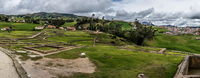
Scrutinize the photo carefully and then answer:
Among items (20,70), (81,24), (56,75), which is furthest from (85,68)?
(81,24)

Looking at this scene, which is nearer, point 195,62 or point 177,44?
point 195,62

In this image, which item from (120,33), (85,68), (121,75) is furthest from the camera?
(120,33)

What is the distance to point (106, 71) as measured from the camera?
650 inches

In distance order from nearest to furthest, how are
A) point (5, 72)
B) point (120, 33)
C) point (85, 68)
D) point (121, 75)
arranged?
point (5, 72) → point (121, 75) → point (85, 68) → point (120, 33)

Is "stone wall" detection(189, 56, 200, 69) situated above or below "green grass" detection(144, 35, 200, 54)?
above

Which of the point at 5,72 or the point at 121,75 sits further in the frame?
the point at 121,75

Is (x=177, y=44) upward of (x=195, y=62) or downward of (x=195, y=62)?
downward

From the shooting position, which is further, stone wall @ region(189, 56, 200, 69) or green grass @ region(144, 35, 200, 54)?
green grass @ region(144, 35, 200, 54)

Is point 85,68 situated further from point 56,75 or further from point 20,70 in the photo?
point 20,70

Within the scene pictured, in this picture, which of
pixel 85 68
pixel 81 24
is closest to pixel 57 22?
pixel 81 24

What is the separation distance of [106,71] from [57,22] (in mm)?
150277

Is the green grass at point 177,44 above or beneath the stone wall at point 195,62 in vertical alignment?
beneath

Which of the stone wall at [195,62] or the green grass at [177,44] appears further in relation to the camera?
the green grass at [177,44]

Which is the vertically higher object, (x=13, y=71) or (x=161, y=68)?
(x=13, y=71)
